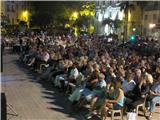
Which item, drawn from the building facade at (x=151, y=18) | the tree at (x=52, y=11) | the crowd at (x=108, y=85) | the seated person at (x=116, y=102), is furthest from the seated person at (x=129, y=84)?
the tree at (x=52, y=11)

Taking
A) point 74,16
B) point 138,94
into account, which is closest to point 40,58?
point 138,94

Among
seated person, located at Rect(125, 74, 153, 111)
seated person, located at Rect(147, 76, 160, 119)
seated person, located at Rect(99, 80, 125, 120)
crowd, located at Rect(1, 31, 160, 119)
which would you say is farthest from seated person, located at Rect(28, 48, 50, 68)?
seated person, located at Rect(99, 80, 125, 120)

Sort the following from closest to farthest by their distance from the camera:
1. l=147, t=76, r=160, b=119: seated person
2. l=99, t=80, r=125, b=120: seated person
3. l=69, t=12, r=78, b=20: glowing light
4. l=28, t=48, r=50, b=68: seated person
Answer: l=99, t=80, r=125, b=120: seated person, l=147, t=76, r=160, b=119: seated person, l=28, t=48, r=50, b=68: seated person, l=69, t=12, r=78, b=20: glowing light

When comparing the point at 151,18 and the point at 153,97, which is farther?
the point at 151,18

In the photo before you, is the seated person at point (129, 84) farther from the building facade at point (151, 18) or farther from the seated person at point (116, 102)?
the building facade at point (151, 18)

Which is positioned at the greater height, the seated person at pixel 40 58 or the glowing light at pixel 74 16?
the glowing light at pixel 74 16

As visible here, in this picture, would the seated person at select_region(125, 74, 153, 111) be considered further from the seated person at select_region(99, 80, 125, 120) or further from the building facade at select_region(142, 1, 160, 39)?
the building facade at select_region(142, 1, 160, 39)

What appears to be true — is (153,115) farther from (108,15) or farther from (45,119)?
(108,15)

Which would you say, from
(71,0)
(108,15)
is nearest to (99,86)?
(71,0)

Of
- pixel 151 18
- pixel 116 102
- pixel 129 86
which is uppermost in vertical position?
pixel 151 18

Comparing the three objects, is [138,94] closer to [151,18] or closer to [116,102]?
[116,102]

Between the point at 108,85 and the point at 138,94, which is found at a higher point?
the point at 108,85

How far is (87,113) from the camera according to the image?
11.7m

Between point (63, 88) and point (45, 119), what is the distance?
13.5ft
